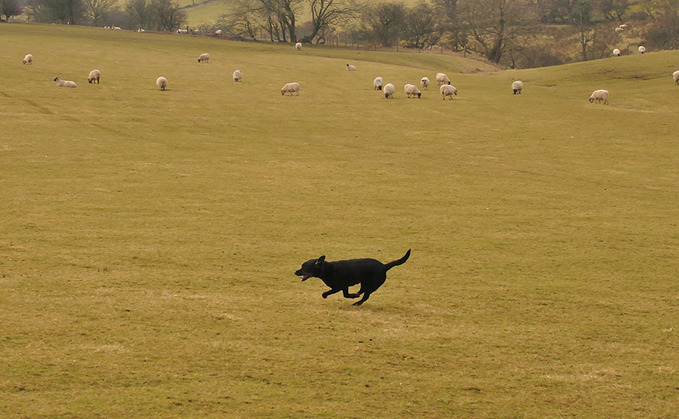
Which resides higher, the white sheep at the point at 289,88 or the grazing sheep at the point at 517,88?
the grazing sheep at the point at 517,88

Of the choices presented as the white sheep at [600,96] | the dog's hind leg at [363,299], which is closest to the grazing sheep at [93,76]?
the white sheep at [600,96]

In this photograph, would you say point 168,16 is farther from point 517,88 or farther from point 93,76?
point 517,88

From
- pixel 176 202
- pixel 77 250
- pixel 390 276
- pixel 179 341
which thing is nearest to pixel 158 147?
pixel 176 202

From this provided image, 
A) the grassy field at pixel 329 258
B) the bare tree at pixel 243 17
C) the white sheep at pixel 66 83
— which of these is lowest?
the grassy field at pixel 329 258

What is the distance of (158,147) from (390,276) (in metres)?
20.4

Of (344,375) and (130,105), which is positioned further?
(130,105)

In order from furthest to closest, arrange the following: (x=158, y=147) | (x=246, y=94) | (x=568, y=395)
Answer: (x=246, y=94)
(x=158, y=147)
(x=568, y=395)

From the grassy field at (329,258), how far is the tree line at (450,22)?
66.4m

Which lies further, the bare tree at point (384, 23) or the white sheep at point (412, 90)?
the bare tree at point (384, 23)

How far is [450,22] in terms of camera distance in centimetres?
12838

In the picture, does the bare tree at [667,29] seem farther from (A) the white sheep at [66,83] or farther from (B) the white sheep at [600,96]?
(A) the white sheep at [66,83]

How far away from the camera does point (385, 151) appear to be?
119 feet

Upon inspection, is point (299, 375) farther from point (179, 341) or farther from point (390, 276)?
point (390, 276)

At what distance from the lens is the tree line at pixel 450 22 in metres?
108
